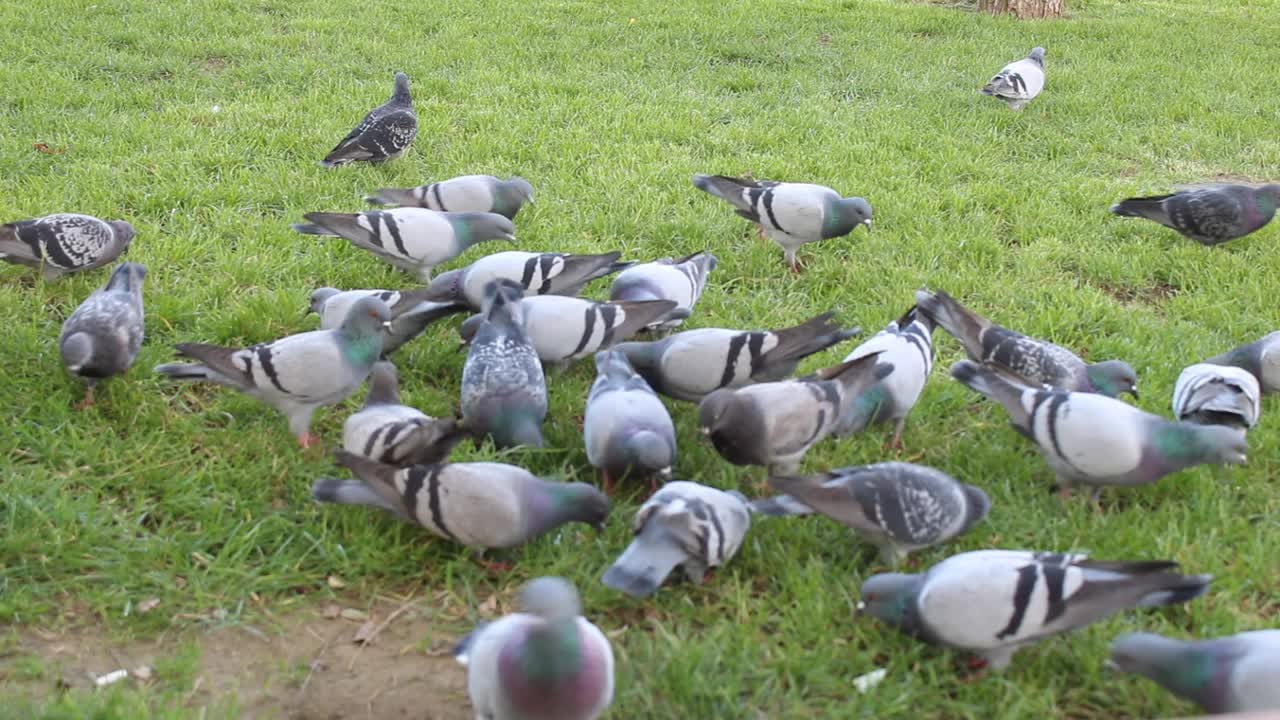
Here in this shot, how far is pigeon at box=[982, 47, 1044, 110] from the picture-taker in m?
7.67

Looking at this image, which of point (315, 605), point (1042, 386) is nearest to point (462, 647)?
point (315, 605)

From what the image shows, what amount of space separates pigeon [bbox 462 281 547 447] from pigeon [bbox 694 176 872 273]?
187cm

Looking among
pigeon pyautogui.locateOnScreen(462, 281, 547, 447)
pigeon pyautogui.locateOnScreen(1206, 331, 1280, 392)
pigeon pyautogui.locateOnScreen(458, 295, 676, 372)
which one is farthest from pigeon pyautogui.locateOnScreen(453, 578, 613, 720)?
pigeon pyautogui.locateOnScreen(1206, 331, 1280, 392)

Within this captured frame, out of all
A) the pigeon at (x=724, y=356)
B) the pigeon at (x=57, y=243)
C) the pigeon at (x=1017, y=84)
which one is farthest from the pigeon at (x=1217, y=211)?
the pigeon at (x=57, y=243)

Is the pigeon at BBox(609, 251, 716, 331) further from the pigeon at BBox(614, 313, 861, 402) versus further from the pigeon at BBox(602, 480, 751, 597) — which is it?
the pigeon at BBox(602, 480, 751, 597)

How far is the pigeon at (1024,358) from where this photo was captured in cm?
366

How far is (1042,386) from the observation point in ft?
11.8

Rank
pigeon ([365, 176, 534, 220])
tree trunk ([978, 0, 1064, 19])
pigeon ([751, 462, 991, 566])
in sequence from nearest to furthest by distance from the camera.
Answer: pigeon ([751, 462, 991, 566]) < pigeon ([365, 176, 534, 220]) < tree trunk ([978, 0, 1064, 19])

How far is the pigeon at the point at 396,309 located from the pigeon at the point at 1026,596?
7.39ft

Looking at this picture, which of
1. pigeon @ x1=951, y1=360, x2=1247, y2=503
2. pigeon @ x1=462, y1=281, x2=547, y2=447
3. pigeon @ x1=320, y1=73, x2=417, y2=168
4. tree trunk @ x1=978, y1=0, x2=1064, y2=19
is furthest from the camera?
tree trunk @ x1=978, y1=0, x2=1064, y2=19

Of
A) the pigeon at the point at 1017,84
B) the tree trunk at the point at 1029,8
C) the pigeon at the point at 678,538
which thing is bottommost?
the pigeon at the point at 678,538

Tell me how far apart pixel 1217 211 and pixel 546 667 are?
16.0 ft

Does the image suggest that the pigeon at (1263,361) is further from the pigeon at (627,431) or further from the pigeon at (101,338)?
the pigeon at (101,338)

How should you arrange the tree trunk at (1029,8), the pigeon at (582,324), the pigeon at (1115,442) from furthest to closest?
the tree trunk at (1029,8), the pigeon at (582,324), the pigeon at (1115,442)
